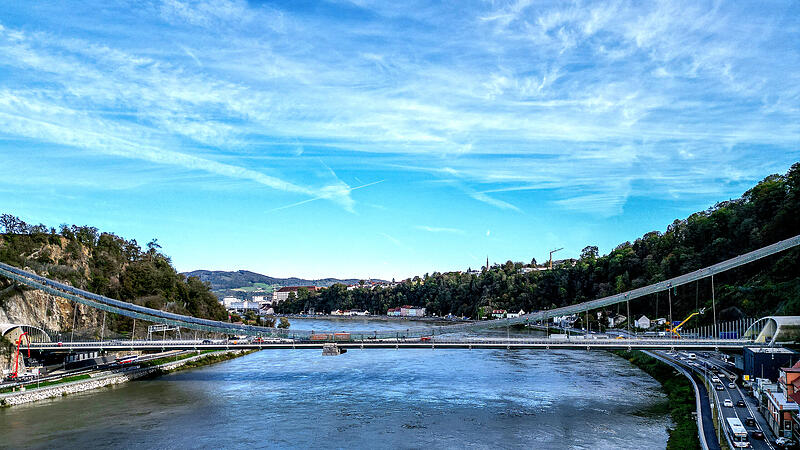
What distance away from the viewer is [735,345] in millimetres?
31516

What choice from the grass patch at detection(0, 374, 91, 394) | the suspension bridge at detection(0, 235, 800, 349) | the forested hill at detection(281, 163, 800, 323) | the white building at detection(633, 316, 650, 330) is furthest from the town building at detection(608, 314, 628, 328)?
the grass patch at detection(0, 374, 91, 394)

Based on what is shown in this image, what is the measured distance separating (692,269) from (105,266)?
6180cm

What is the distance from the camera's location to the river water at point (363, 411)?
868 inches

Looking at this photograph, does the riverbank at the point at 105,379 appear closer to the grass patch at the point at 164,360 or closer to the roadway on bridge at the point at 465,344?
the grass patch at the point at 164,360

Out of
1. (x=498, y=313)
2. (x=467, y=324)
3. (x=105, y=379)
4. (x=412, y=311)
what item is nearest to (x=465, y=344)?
(x=467, y=324)

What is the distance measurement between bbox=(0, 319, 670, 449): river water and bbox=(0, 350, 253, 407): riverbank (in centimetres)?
76

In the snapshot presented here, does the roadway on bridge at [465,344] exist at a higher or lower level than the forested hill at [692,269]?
lower

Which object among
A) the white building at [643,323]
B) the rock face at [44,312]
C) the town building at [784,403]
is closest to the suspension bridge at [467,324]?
the rock face at [44,312]

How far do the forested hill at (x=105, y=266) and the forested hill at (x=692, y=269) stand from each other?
5017 cm

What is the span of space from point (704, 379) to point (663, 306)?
40.5m

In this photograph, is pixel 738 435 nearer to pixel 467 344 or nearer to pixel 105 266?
pixel 467 344

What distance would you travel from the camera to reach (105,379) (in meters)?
34.8

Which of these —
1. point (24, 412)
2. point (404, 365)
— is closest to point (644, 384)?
point (404, 365)

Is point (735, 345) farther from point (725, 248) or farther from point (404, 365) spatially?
point (725, 248)
